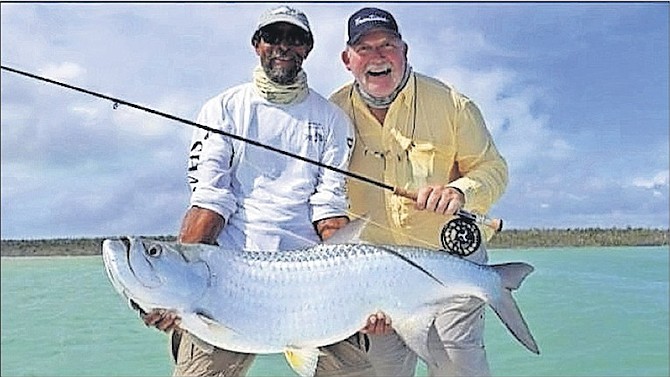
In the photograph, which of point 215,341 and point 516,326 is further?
point 516,326

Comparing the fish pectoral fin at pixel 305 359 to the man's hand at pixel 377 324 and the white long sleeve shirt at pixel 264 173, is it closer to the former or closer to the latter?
the man's hand at pixel 377 324

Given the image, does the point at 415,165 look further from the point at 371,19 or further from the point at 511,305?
the point at 511,305

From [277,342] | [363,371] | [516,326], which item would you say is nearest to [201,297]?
[277,342]

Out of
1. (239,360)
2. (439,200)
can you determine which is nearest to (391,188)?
(439,200)

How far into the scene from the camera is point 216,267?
8.10ft

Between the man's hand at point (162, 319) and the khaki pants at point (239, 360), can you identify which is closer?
the man's hand at point (162, 319)

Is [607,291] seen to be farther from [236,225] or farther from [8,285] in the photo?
[236,225]

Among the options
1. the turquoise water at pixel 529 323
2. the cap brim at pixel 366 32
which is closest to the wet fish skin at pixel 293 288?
the cap brim at pixel 366 32

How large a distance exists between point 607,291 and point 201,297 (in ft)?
36.9

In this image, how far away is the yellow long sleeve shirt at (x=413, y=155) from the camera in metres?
3.14

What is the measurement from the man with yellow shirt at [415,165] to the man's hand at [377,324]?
0.45 metres

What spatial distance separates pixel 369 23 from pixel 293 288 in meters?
0.99

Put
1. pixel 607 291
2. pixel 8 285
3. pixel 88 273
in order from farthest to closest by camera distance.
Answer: pixel 88 273 → pixel 8 285 → pixel 607 291

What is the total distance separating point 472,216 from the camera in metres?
2.94
